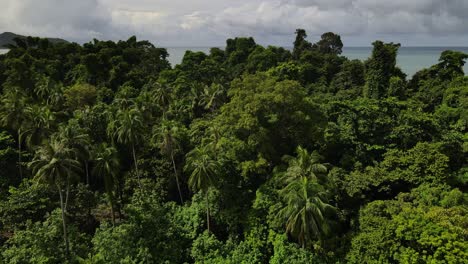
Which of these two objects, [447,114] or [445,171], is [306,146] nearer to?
[445,171]

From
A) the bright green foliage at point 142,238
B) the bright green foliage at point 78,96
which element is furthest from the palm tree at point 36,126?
the bright green foliage at point 142,238

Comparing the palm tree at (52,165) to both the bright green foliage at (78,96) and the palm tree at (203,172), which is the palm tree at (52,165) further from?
the bright green foliage at (78,96)

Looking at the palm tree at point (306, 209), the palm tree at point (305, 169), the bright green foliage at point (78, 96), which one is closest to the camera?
the palm tree at point (306, 209)

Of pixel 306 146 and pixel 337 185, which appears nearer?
pixel 337 185

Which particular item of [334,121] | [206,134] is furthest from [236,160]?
Result: [334,121]

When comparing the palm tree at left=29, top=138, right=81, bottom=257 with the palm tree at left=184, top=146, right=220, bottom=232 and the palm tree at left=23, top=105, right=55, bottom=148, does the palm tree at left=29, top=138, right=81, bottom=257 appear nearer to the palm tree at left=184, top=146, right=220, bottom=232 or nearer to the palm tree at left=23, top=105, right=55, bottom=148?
the palm tree at left=184, top=146, right=220, bottom=232

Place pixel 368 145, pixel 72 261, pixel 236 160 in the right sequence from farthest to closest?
pixel 368 145 → pixel 236 160 → pixel 72 261

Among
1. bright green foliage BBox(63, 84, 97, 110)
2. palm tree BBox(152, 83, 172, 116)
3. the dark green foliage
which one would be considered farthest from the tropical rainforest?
the dark green foliage
